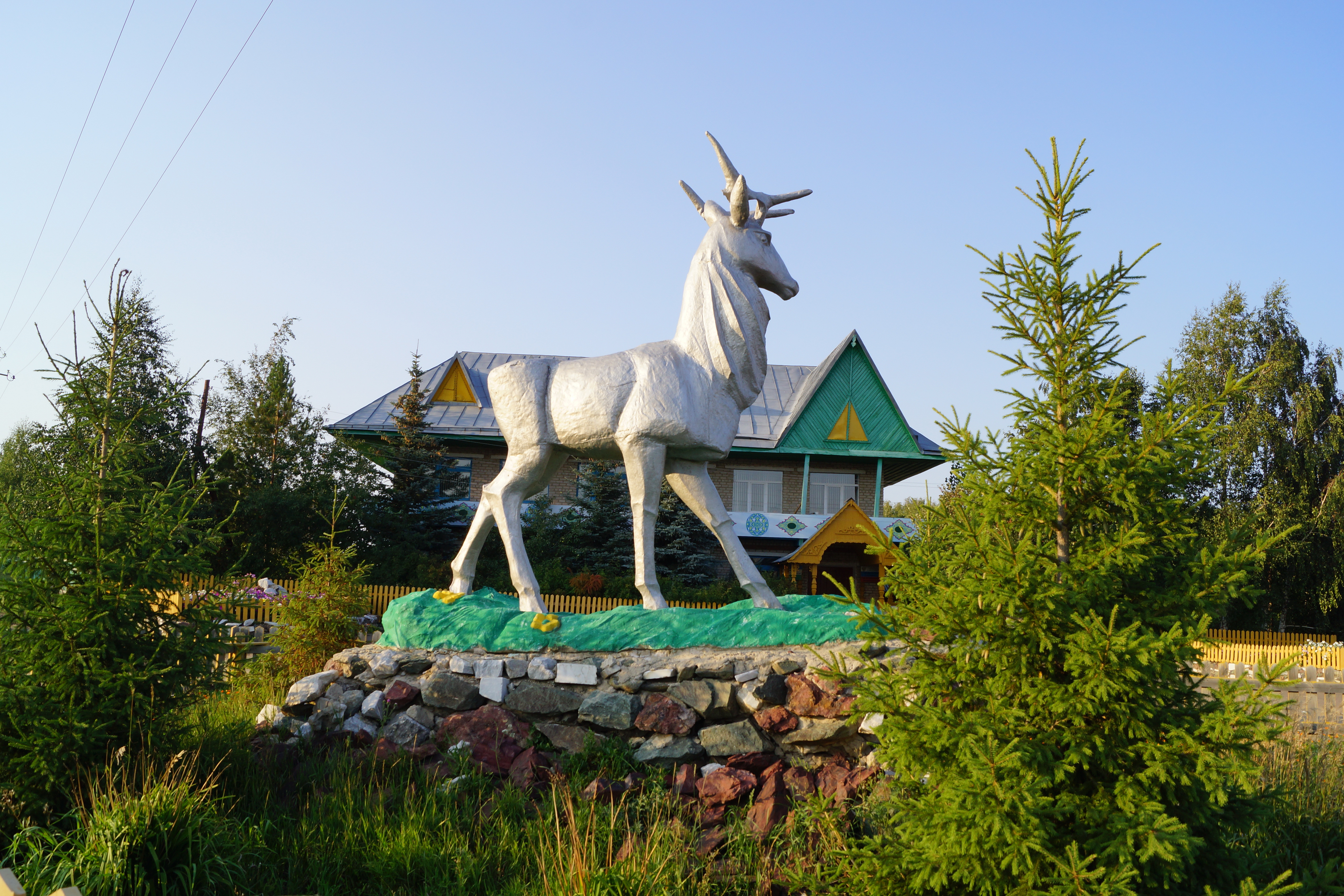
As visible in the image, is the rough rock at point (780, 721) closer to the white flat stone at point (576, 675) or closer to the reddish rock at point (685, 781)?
the reddish rock at point (685, 781)

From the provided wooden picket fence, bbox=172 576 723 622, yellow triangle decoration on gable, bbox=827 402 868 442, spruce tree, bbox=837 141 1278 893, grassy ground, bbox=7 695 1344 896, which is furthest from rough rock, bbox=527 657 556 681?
yellow triangle decoration on gable, bbox=827 402 868 442

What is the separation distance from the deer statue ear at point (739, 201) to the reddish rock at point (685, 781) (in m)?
3.84

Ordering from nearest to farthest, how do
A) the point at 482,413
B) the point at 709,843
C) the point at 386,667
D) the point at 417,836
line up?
the point at 417,836, the point at 709,843, the point at 386,667, the point at 482,413

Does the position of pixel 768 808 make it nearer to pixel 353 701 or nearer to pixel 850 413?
pixel 353 701

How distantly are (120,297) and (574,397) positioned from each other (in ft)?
9.49

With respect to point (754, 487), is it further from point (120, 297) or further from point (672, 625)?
point (120, 297)

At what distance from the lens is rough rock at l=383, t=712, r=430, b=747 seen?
5.92 meters

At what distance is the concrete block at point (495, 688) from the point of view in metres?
6.09

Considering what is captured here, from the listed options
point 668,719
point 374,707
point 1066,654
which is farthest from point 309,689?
point 1066,654

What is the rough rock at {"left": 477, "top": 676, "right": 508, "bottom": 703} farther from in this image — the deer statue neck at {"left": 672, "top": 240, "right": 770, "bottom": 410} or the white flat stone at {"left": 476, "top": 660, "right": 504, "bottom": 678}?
the deer statue neck at {"left": 672, "top": 240, "right": 770, "bottom": 410}

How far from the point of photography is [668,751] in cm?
572

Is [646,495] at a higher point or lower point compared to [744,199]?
lower

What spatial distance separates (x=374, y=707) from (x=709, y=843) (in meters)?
2.58

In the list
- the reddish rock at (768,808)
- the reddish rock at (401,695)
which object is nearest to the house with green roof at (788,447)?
the reddish rock at (401,695)
